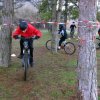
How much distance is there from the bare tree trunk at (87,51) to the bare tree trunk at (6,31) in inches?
189

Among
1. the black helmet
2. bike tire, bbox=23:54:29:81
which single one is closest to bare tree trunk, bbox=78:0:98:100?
bike tire, bbox=23:54:29:81

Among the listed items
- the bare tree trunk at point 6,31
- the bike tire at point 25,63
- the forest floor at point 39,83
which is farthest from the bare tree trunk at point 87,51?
the bare tree trunk at point 6,31

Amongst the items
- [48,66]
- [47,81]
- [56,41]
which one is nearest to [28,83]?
[47,81]

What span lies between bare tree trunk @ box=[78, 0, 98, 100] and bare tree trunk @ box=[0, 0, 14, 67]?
4.80 m

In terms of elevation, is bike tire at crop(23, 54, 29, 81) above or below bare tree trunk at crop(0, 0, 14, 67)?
below

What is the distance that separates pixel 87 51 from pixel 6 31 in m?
4.93

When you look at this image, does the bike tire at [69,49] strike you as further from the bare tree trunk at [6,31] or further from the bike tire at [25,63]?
the bike tire at [25,63]

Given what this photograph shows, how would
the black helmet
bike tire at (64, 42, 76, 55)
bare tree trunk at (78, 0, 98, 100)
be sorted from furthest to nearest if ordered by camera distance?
bike tire at (64, 42, 76, 55), the black helmet, bare tree trunk at (78, 0, 98, 100)

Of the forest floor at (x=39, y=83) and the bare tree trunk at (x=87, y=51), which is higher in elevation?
the bare tree trunk at (x=87, y=51)

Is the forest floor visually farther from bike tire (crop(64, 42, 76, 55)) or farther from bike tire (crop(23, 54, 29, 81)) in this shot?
bike tire (crop(64, 42, 76, 55))

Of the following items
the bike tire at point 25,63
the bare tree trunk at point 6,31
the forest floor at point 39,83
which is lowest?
the forest floor at point 39,83

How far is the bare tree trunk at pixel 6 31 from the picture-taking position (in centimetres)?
1180

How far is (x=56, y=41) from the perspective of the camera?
720 inches

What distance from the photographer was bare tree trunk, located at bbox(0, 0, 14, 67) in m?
11.8
